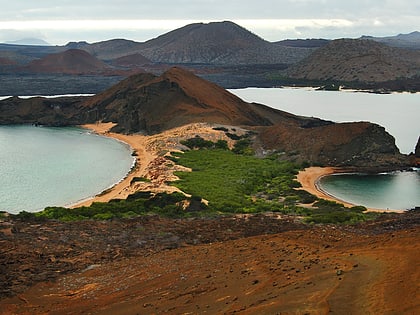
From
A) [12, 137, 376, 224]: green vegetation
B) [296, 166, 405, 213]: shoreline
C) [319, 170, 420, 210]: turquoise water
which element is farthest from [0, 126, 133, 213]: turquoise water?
[319, 170, 420, 210]: turquoise water

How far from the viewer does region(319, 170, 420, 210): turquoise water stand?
133ft

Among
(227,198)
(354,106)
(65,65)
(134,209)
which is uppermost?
(65,65)

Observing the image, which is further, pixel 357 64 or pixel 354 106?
pixel 357 64

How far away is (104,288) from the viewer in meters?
19.1

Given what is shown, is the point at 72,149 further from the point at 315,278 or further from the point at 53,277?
the point at 315,278

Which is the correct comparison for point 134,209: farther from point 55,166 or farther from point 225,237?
point 55,166

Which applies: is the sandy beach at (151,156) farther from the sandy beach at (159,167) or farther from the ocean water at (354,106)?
the ocean water at (354,106)

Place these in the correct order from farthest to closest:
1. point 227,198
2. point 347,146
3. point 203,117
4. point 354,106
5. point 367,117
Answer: point 354,106, point 367,117, point 203,117, point 347,146, point 227,198

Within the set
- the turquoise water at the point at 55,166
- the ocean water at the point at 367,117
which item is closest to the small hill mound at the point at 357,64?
the ocean water at the point at 367,117

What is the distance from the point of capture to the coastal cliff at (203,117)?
53906 mm

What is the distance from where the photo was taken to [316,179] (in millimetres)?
47219

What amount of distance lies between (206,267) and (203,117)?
2023 inches

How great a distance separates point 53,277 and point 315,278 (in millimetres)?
11079

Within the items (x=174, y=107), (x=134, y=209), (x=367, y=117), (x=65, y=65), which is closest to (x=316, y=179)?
(x=134, y=209)
